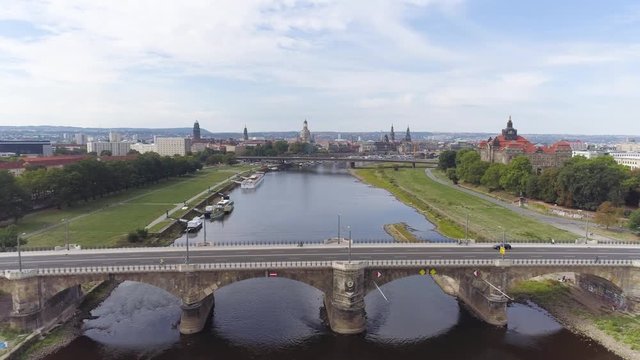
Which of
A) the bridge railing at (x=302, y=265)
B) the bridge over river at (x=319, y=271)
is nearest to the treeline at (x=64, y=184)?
the bridge over river at (x=319, y=271)

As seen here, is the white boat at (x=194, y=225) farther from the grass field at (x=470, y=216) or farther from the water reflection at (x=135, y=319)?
the grass field at (x=470, y=216)

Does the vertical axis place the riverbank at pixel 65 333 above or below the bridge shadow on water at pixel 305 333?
above

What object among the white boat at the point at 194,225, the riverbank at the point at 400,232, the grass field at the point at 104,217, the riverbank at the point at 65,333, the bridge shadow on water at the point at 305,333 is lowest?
the bridge shadow on water at the point at 305,333

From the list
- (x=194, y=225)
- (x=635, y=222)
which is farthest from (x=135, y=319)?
(x=635, y=222)

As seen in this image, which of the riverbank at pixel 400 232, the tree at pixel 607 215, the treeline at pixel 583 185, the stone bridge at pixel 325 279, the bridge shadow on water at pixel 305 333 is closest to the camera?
the bridge shadow on water at pixel 305 333

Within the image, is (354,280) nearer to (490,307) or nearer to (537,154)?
(490,307)

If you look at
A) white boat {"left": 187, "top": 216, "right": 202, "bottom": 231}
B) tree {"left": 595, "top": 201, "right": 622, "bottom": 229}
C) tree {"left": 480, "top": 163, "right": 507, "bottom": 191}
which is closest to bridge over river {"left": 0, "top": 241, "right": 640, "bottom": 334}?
tree {"left": 595, "top": 201, "right": 622, "bottom": 229}

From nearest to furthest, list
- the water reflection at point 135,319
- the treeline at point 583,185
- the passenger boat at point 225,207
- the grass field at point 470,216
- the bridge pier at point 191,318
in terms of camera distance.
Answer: the water reflection at point 135,319 → the bridge pier at point 191,318 → the grass field at point 470,216 → the treeline at point 583,185 → the passenger boat at point 225,207

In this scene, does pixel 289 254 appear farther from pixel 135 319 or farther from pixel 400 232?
pixel 400 232

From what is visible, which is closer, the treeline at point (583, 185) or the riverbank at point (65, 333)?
the riverbank at point (65, 333)
